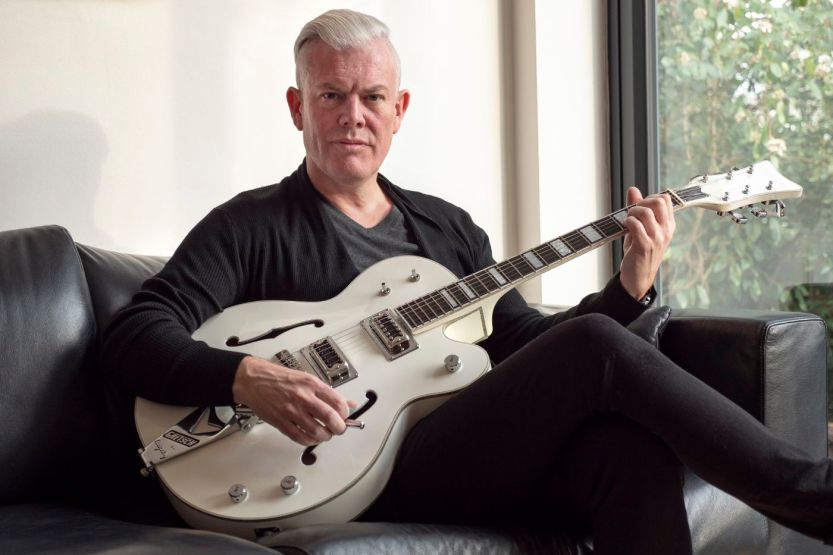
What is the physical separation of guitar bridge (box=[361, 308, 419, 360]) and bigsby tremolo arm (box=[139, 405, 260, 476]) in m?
0.24

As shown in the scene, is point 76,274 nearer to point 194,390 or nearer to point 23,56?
point 194,390

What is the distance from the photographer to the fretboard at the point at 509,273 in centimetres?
166

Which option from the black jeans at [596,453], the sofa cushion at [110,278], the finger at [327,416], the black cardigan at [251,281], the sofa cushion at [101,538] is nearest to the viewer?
the sofa cushion at [101,538]

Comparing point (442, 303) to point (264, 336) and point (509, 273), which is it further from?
point (264, 336)

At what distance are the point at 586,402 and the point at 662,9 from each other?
1639 mm

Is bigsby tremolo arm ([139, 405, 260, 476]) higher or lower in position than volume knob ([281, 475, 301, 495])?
higher

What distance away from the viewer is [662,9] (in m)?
2.69

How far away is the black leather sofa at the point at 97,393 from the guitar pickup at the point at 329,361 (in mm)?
325

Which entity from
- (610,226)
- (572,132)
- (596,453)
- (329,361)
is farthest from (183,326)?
(572,132)

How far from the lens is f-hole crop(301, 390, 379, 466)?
1.44 m

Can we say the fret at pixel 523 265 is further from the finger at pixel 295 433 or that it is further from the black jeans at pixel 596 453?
the finger at pixel 295 433

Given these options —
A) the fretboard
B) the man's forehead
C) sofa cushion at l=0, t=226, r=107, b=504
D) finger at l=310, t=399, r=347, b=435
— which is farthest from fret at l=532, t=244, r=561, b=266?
sofa cushion at l=0, t=226, r=107, b=504

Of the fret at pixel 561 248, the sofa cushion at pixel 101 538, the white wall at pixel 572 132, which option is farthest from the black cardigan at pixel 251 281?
the white wall at pixel 572 132

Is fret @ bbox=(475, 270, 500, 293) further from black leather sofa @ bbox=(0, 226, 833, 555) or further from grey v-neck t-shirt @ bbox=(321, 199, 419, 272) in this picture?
black leather sofa @ bbox=(0, 226, 833, 555)
